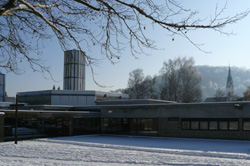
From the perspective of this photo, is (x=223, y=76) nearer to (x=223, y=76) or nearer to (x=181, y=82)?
(x=223, y=76)

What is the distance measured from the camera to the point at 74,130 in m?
29.0

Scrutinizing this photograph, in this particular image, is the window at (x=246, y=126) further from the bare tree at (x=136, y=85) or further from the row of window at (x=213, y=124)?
the bare tree at (x=136, y=85)

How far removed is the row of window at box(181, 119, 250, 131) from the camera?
23.9 m

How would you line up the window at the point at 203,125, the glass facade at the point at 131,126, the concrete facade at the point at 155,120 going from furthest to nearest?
the glass facade at the point at 131,126 < the window at the point at 203,125 < the concrete facade at the point at 155,120

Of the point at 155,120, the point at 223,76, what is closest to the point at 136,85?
the point at 155,120

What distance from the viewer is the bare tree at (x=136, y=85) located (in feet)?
206

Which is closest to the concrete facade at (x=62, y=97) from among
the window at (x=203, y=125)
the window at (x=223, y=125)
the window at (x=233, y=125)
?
the window at (x=203, y=125)

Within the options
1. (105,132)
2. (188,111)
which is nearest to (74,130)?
(105,132)

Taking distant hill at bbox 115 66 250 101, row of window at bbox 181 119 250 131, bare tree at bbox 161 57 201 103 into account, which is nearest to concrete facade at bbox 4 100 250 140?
row of window at bbox 181 119 250 131

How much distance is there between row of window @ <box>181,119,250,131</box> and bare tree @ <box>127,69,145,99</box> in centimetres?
3632

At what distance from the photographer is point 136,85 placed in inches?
2491

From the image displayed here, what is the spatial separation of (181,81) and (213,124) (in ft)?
101

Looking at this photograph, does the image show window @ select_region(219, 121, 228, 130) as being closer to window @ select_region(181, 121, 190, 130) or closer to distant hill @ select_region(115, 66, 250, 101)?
window @ select_region(181, 121, 190, 130)

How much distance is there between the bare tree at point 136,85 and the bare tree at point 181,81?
7.07 m
